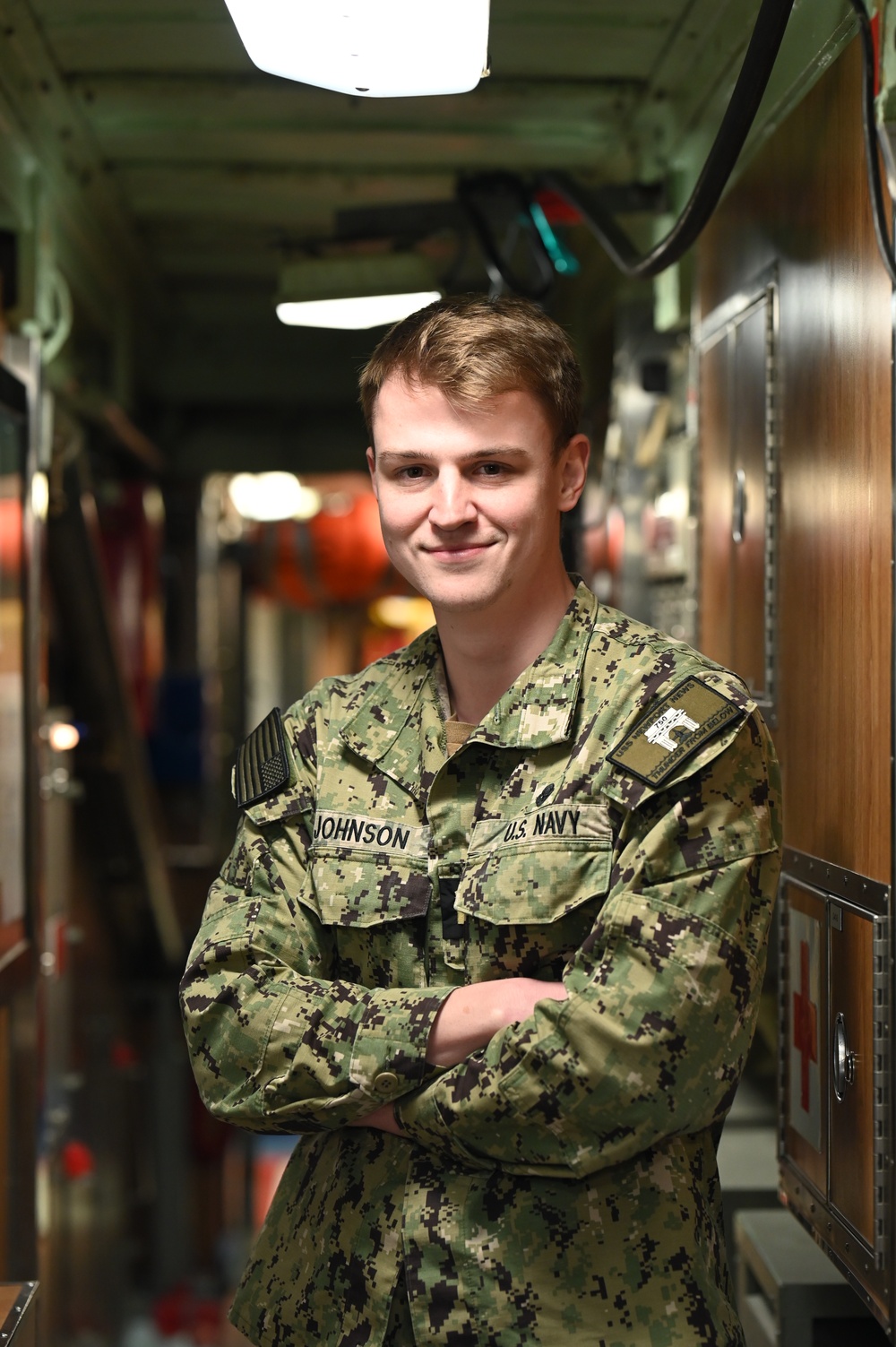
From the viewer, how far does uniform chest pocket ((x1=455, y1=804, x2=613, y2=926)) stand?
6.07 feet

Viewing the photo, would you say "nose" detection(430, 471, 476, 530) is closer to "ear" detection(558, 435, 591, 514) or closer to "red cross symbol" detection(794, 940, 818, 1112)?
"ear" detection(558, 435, 591, 514)

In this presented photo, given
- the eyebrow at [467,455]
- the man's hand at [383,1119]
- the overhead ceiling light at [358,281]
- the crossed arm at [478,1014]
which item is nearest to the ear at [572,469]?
the eyebrow at [467,455]

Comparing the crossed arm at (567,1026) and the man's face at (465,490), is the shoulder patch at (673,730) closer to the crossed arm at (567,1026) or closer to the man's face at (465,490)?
the crossed arm at (567,1026)

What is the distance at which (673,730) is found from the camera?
182 centimetres

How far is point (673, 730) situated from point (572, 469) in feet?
1.47

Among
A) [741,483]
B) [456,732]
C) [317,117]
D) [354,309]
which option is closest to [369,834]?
[456,732]

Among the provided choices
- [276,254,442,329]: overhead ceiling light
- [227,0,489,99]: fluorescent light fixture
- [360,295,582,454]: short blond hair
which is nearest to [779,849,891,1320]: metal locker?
[360,295,582,454]: short blond hair

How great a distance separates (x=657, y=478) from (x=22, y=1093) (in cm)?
285

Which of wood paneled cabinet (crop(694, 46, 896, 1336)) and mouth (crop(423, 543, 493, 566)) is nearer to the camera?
mouth (crop(423, 543, 493, 566))

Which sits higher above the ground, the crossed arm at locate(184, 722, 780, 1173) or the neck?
the neck

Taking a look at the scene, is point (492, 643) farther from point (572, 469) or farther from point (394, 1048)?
point (394, 1048)

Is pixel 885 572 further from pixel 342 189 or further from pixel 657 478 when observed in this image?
pixel 342 189

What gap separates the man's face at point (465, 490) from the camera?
192 cm

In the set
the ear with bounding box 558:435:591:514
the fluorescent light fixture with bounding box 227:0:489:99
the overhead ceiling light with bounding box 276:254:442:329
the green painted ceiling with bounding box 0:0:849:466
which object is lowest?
the ear with bounding box 558:435:591:514
